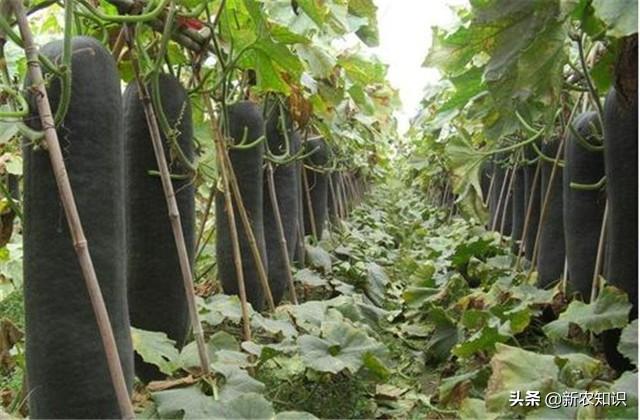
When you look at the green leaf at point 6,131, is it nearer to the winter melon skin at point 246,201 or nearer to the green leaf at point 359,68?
the winter melon skin at point 246,201

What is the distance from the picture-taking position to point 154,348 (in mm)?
1925

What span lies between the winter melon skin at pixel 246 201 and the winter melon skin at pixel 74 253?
4.27 ft

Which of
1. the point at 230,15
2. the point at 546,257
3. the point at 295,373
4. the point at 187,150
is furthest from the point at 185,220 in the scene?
the point at 546,257

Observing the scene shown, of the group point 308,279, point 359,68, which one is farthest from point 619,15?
point 308,279

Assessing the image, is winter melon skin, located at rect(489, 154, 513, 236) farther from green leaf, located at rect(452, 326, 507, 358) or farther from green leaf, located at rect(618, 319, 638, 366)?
green leaf, located at rect(618, 319, 638, 366)

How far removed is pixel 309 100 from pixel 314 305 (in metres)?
1.02

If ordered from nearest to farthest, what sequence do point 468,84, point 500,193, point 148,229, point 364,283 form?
point 148,229 → point 468,84 → point 364,283 → point 500,193

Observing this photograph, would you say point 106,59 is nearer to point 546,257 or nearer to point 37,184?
point 37,184

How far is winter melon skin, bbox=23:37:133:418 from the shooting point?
1590 mm

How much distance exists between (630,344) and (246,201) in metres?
1.77

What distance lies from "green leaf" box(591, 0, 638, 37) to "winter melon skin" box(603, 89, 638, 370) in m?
0.72

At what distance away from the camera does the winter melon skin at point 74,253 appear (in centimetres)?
159

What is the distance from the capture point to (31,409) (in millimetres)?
1659

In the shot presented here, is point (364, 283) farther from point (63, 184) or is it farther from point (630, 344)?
point (63, 184)
